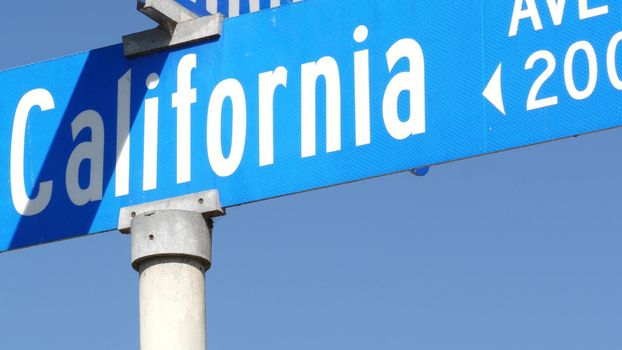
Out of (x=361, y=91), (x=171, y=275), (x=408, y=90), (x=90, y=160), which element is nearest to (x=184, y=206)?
(x=171, y=275)

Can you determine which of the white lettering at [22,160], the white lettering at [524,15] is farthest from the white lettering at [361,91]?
the white lettering at [22,160]

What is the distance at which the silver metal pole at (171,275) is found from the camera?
18.4 ft

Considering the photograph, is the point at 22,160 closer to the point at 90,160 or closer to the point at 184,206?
the point at 90,160

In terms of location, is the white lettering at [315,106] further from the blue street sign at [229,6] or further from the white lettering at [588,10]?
the white lettering at [588,10]

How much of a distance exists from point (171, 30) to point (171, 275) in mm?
1032

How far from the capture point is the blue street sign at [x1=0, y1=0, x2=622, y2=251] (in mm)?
5629

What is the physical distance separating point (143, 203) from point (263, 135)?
1.57ft

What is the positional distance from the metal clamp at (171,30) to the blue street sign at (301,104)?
4 centimetres

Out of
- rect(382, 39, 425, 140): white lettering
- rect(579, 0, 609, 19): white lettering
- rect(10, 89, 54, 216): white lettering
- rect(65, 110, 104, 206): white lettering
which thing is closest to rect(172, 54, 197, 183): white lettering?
rect(65, 110, 104, 206): white lettering

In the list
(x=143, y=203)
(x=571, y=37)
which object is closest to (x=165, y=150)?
(x=143, y=203)

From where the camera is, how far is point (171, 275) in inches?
226

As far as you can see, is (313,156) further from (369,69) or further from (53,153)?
(53,153)

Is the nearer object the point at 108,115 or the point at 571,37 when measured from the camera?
the point at 571,37

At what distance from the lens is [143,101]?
629cm
